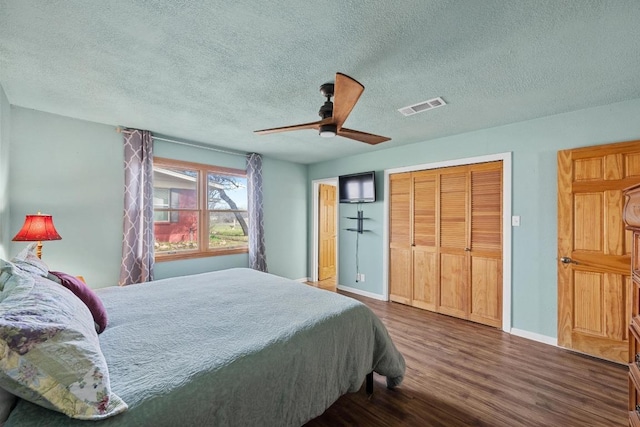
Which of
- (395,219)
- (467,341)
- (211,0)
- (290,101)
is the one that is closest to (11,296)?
(211,0)

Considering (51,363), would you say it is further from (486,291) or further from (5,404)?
(486,291)

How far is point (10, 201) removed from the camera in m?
2.71

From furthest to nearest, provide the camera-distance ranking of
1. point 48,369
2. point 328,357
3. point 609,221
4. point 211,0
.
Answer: point 609,221 → point 328,357 → point 211,0 → point 48,369

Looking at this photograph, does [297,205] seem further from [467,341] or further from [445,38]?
[445,38]

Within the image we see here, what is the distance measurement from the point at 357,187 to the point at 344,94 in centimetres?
292

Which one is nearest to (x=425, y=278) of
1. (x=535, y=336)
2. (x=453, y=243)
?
(x=453, y=243)

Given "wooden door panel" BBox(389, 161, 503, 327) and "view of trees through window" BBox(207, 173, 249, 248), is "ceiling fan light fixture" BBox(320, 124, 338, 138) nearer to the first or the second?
"wooden door panel" BBox(389, 161, 503, 327)

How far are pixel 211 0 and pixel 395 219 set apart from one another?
11.7ft

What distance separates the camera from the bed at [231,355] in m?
1.03

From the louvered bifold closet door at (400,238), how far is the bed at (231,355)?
2163mm

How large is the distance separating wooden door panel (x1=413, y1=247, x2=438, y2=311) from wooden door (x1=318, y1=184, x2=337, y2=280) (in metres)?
2.17

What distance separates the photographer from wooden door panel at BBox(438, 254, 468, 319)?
3504mm

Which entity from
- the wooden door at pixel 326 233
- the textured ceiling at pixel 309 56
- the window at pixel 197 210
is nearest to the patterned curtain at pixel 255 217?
the window at pixel 197 210

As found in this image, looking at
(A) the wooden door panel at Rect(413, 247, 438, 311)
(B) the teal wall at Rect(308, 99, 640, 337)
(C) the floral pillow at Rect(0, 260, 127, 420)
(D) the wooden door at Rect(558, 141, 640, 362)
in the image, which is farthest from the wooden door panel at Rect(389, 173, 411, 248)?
(C) the floral pillow at Rect(0, 260, 127, 420)
